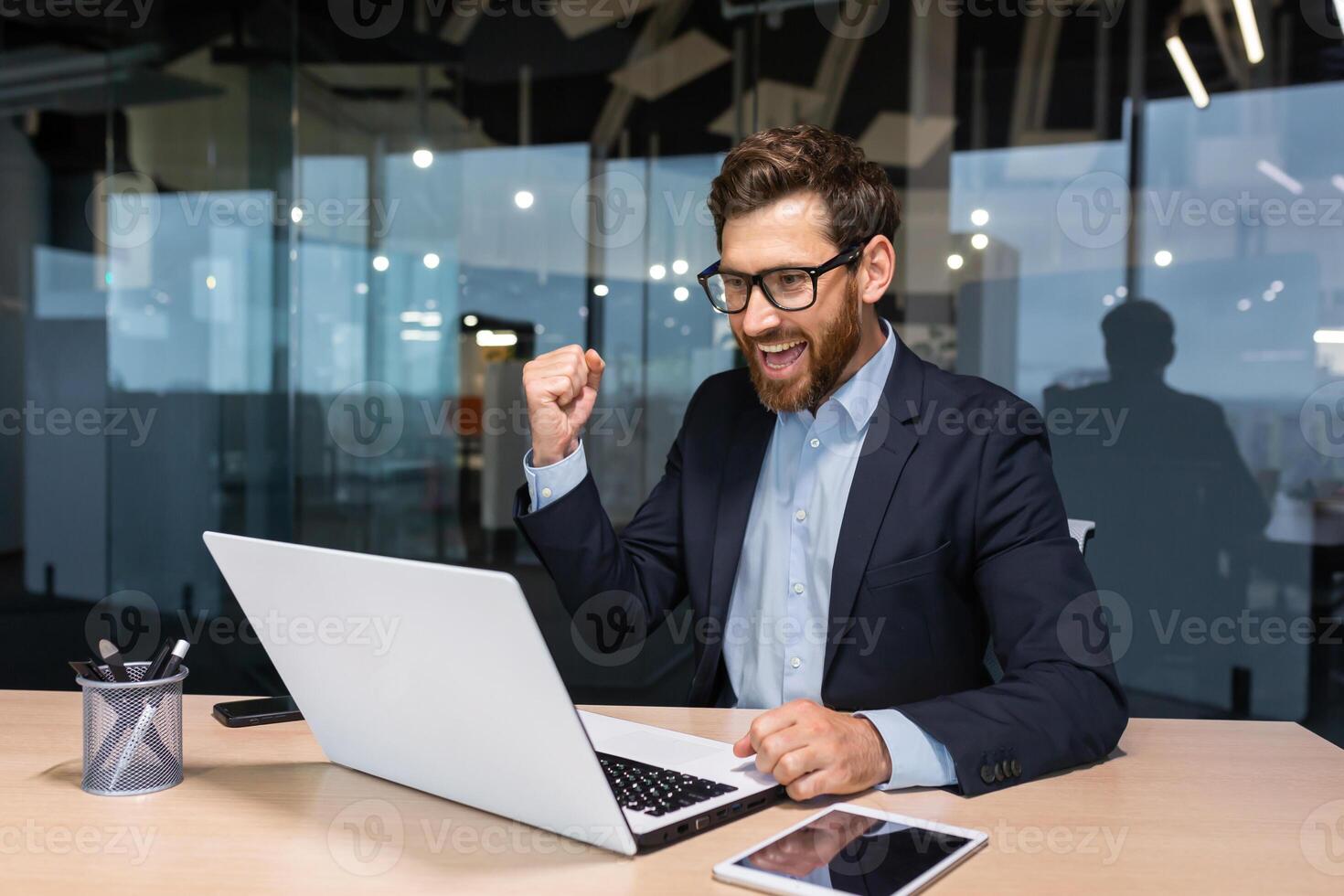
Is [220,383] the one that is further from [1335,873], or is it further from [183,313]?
[1335,873]

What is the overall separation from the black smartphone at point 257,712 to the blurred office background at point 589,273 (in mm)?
2515

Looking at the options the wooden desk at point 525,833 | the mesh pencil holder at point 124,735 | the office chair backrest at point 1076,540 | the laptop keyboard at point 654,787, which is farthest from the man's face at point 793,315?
the mesh pencil holder at point 124,735

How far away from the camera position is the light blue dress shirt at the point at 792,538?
1.83 metres

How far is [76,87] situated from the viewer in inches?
165

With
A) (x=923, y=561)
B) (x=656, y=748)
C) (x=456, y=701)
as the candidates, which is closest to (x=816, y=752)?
(x=656, y=748)

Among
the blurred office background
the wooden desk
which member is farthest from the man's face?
the blurred office background

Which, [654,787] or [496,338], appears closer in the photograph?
[654,787]

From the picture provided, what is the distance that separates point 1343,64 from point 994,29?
1.06m

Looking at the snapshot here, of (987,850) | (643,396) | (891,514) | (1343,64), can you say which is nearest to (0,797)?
(987,850)

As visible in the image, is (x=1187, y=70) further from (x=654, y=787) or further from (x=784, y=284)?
(x=654, y=787)

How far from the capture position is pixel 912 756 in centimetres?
125

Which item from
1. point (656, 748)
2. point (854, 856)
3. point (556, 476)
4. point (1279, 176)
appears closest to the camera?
point (854, 856)

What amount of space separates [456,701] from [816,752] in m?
0.39

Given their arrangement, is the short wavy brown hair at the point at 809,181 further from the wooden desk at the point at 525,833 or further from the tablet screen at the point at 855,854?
the tablet screen at the point at 855,854
